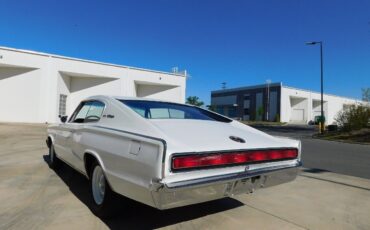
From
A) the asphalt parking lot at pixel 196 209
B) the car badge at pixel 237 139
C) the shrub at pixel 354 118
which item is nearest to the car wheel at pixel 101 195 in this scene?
the asphalt parking lot at pixel 196 209

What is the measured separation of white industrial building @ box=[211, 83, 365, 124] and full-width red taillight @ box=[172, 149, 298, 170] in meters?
63.7

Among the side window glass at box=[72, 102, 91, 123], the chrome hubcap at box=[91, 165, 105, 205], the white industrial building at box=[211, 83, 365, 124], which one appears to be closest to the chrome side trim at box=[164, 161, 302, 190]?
the chrome hubcap at box=[91, 165, 105, 205]

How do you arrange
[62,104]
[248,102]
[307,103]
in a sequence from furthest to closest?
[248,102] → [307,103] → [62,104]

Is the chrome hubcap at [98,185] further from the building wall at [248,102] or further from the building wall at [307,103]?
the building wall at [307,103]

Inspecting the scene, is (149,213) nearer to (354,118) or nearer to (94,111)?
(94,111)

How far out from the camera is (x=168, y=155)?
2852mm

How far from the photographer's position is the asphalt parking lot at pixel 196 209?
3.73 metres

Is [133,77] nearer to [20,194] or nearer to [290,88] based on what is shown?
[20,194]

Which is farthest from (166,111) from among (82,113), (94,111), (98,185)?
(82,113)

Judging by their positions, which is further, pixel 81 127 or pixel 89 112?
pixel 89 112

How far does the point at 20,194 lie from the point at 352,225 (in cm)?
467

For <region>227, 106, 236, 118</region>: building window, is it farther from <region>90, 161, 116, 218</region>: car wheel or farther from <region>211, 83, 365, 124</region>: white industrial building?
<region>90, 161, 116, 218</region>: car wheel

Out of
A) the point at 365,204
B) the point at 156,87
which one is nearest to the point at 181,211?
the point at 365,204

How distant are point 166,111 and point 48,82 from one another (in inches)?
951
